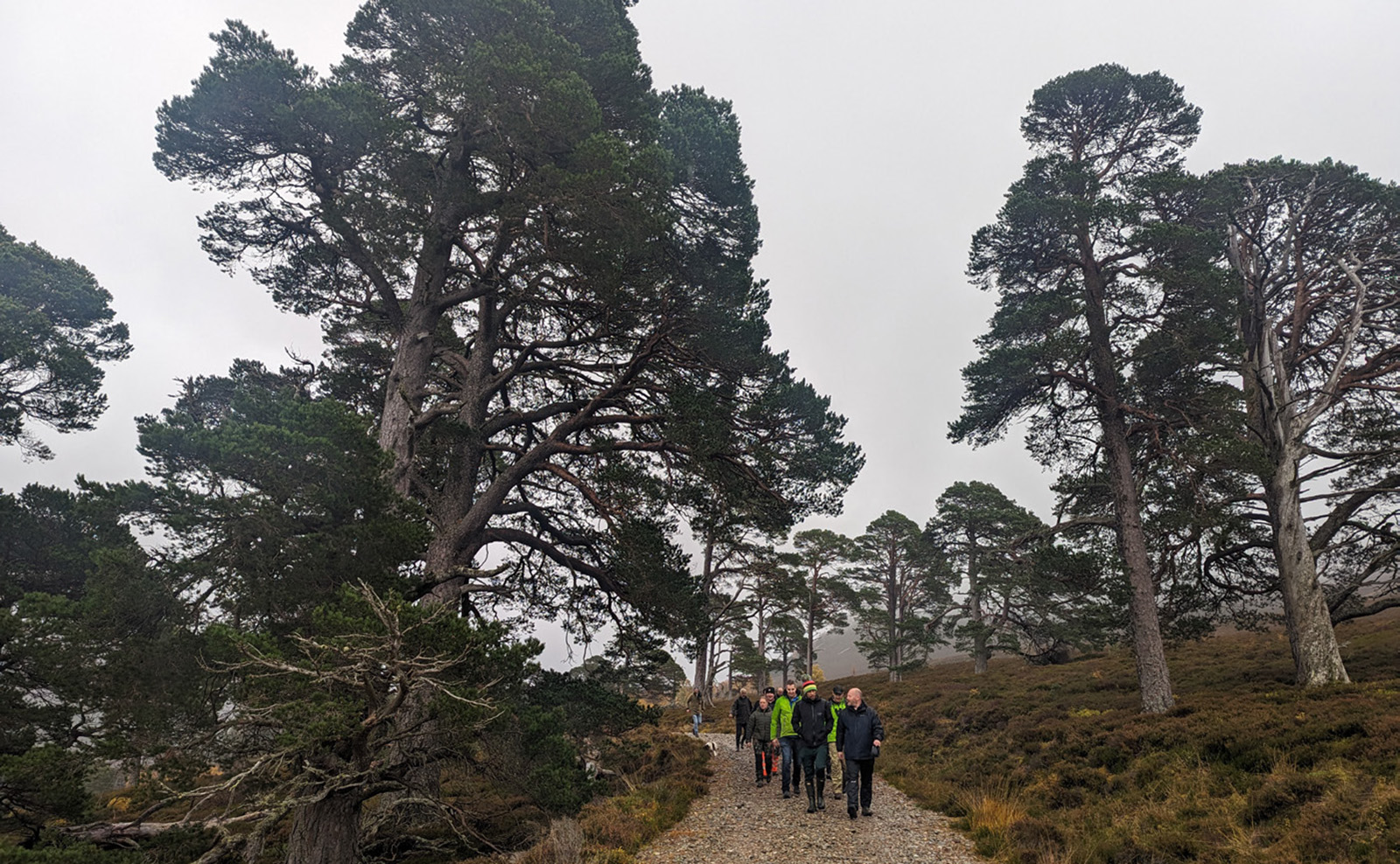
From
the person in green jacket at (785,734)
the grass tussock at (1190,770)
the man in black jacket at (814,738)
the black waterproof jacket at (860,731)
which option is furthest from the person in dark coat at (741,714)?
the black waterproof jacket at (860,731)

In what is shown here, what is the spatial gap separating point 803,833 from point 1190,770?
19.5 feet

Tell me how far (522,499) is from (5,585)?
8245 millimetres

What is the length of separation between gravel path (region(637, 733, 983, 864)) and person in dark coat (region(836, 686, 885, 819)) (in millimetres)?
546

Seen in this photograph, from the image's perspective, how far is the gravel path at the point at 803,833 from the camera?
6621 millimetres

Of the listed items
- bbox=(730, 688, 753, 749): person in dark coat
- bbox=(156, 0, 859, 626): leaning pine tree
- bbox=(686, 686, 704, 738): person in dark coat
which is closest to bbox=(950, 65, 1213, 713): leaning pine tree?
bbox=(156, 0, 859, 626): leaning pine tree

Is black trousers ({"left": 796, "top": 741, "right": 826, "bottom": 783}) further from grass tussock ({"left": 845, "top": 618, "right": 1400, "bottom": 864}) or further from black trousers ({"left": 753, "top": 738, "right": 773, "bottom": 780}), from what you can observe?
black trousers ({"left": 753, "top": 738, "right": 773, "bottom": 780})

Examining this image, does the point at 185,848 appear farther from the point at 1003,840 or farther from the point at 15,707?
the point at 1003,840

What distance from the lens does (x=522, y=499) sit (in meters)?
12.8

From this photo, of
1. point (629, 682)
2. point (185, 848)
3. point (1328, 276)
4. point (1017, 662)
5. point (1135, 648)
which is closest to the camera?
point (185, 848)

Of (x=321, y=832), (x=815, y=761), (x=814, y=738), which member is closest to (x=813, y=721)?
(x=814, y=738)

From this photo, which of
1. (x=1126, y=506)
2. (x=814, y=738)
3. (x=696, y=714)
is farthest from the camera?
(x=696, y=714)

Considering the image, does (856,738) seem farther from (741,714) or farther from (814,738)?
(741,714)


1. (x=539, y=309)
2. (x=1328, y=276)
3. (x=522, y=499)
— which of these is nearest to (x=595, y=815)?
(x=522, y=499)

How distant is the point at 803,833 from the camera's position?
7262mm
